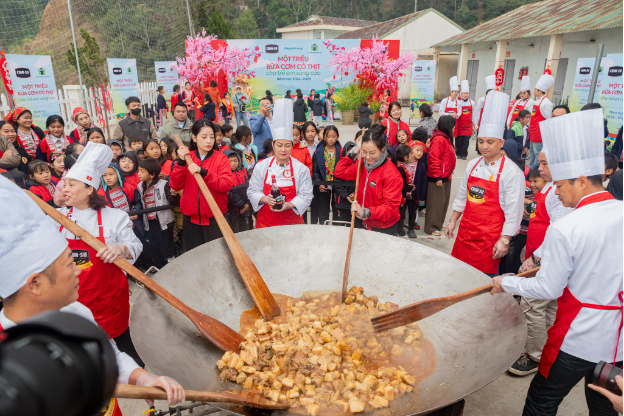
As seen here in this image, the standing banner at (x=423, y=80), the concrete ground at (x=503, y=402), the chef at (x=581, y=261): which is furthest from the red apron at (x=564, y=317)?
the standing banner at (x=423, y=80)

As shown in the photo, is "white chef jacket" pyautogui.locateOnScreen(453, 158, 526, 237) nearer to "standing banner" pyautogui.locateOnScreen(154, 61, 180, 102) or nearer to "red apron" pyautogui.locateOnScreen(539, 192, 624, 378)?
"red apron" pyautogui.locateOnScreen(539, 192, 624, 378)

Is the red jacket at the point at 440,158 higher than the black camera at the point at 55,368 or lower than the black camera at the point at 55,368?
lower

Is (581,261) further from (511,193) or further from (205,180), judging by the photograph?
(205,180)

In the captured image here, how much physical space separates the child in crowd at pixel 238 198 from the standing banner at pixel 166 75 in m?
12.2

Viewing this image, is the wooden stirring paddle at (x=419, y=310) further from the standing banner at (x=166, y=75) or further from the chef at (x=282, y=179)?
the standing banner at (x=166, y=75)

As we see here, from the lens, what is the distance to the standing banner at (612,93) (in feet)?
25.0

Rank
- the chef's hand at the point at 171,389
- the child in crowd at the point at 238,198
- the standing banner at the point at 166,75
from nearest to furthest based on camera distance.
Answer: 1. the chef's hand at the point at 171,389
2. the child in crowd at the point at 238,198
3. the standing banner at the point at 166,75

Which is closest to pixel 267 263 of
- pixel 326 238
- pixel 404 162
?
pixel 326 238

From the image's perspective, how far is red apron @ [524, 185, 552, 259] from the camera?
3148mm

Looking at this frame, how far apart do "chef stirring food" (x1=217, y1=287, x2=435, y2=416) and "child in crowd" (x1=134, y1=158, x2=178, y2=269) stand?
2210 mm

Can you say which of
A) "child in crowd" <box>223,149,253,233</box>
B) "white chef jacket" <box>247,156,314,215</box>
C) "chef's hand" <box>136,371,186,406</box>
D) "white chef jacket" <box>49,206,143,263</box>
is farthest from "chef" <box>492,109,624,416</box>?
"child in crowd" <box>223,149,253,233</box>

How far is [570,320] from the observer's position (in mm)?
2035

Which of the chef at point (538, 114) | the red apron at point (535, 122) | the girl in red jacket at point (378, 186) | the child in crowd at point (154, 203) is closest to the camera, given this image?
the girl in red jacket at point (378, 186)

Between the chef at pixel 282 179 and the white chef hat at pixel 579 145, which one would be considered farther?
the chef at pixel 282 179
